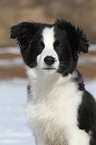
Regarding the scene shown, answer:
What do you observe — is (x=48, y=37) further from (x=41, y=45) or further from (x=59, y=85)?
(x=59, y=85)

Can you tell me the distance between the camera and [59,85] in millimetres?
6996

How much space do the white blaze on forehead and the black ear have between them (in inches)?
9.8

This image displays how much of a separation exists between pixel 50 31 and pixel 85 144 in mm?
1795

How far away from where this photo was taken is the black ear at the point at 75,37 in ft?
23.1

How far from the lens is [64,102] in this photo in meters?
7.00

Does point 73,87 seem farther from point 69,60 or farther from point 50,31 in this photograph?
point 50,31

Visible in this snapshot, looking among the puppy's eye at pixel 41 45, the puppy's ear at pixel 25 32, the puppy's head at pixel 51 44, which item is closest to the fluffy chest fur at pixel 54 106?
the puppy's head at pixel 51 44

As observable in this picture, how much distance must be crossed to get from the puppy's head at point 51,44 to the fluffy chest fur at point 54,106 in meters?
0.24

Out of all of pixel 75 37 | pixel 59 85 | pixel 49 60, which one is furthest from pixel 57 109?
pixel 75 37

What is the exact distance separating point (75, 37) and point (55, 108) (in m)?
1.14

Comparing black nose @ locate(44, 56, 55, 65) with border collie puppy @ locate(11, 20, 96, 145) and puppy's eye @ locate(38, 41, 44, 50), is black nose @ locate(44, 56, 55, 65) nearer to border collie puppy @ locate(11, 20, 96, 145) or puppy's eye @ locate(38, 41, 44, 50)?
border collie puppy @ locate(11, 20, 96, 145)

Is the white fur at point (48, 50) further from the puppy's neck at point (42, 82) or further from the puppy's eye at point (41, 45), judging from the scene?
the puppy's neck at point (42, 82)

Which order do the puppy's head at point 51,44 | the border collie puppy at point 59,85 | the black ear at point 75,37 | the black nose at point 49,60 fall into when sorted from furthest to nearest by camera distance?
the black ear at point 75,37, the border collie puppy at point 59,85, the puppy's head at point 51,44, the black nose at point 49,60

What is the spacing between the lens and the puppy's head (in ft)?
22.1
